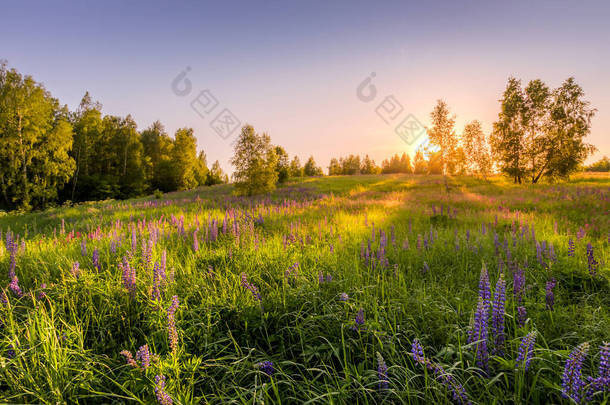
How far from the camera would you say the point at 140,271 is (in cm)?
305

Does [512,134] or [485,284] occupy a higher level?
[512,134]

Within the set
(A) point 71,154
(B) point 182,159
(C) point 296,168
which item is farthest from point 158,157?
(C) point 296,168

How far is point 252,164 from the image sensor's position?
2280 centimetres

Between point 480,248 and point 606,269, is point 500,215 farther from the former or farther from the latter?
point 606,269

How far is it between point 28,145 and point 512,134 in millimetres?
61251

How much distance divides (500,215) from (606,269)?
5706mm

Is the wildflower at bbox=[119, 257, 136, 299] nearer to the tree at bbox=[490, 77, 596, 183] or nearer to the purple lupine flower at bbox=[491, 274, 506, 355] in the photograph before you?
the purple lupine flower at bbox=[491, 274, 506, 355]

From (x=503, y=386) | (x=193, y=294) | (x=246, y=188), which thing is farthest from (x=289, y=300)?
(x=246, y=188)

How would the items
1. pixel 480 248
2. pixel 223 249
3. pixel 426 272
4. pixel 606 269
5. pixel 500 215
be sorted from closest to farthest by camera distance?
pixel 606 269 < pixel 426 272 < pixel 223 249 < pixel 480 248 < pixel 500 215

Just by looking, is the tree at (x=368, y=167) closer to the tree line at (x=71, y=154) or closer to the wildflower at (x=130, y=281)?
the tree line at (x=71, y=154)

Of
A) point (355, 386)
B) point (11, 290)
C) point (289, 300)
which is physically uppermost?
point (11, 290)

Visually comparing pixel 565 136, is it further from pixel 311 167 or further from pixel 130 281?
pixel 311 167

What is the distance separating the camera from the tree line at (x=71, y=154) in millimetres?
31172

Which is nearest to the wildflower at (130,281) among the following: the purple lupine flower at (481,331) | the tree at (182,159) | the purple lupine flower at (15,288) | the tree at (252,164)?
the purple lupine flower at (15,288)
